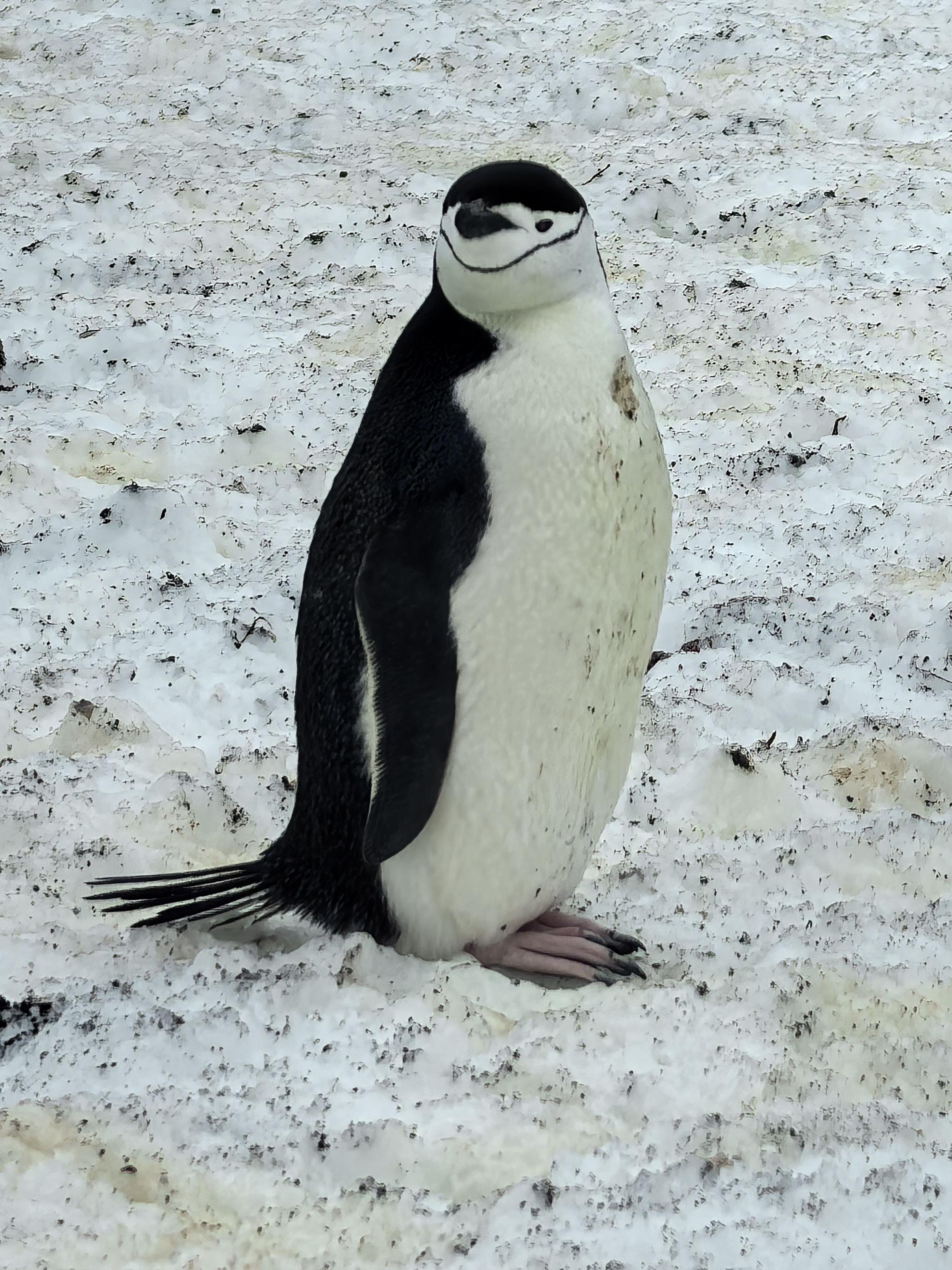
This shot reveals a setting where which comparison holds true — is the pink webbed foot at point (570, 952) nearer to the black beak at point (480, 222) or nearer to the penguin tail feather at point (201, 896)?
the penguin tail feather at point (201, 896)

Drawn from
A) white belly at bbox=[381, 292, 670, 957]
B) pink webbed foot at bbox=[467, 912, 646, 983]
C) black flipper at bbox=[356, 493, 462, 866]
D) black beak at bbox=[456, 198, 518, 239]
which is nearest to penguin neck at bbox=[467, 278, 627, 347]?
white belly at bbox=[381, 292, 670, 957]

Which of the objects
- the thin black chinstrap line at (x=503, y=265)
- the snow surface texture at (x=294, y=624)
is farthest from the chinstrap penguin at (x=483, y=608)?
the snow surface texture at (x=294, y=624)

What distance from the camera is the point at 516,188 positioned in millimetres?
1967

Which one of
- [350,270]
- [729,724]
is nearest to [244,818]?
[729,724]

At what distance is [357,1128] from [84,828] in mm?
980

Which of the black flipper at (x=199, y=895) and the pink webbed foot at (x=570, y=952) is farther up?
the black flipper at (x=199, y=895)

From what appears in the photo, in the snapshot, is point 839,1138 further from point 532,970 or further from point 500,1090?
point 532,970

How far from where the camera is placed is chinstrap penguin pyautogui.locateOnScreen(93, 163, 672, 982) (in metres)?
1.95

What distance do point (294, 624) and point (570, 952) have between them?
53.1 inches

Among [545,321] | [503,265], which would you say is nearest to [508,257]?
[503,265]

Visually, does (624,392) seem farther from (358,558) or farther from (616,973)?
(616,973)

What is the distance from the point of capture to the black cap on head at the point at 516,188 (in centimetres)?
196

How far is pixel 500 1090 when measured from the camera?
5.77 feet

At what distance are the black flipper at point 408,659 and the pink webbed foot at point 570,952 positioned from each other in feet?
0.98
